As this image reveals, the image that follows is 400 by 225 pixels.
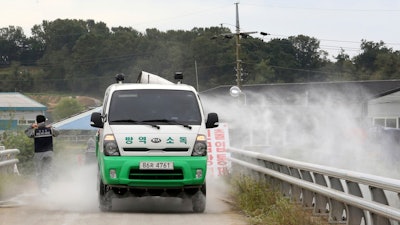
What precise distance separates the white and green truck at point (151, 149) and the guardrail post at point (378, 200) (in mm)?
4414

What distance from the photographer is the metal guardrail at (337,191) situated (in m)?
8.26

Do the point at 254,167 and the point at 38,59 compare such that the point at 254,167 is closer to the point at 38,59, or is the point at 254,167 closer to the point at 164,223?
the point at 164,223

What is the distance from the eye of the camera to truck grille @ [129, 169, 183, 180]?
1230cm

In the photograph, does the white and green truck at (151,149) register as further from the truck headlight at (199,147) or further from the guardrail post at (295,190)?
the guardrail post at (295,190)

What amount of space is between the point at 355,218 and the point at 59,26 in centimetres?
10302

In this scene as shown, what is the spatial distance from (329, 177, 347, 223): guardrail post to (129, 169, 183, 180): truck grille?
298 centimetres

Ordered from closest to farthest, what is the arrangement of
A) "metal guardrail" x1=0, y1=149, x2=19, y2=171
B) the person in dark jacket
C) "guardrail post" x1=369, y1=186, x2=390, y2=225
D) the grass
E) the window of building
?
1. "guardrail post" x1=369, y1=186, x2=390, y2=225
2. the grass
3. the person in dark jacket
4. "metal guardrail" x1=0, y1=149, x2=19, y2=171
5. the window of building

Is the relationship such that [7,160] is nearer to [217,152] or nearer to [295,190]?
[217,152]

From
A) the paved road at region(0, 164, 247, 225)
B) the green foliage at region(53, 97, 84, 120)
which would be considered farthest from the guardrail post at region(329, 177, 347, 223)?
the green foliage at region(53, 97, 84, 120)

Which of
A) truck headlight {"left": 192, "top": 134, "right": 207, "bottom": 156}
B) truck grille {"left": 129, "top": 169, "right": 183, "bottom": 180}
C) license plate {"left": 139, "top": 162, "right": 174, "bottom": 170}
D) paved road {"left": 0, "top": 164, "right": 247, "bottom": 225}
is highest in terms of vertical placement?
truck headlight {"left": 192, "top": 134, "right": 207, "bottom": 156}

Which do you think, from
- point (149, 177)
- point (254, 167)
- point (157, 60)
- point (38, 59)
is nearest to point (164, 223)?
point (149, 177)

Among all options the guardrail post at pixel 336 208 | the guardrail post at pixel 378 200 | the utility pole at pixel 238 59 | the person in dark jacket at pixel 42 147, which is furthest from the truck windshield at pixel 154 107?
the utility pole at pixel 238 59

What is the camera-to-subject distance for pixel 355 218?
9.41 meters

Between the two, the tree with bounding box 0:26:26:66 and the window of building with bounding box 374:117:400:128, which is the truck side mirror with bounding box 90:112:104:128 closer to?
the window of building with bounding box 374:117:400:128
